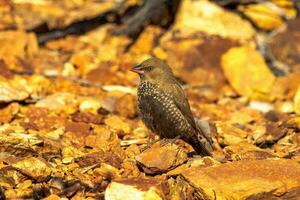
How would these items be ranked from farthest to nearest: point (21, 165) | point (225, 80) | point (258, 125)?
point (225, 80), point (258, 125), point (21, 165)

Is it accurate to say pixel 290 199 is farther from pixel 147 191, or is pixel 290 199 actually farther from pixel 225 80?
pixel 225 80

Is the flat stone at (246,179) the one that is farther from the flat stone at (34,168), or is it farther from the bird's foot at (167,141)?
the flat stone at (34,168)

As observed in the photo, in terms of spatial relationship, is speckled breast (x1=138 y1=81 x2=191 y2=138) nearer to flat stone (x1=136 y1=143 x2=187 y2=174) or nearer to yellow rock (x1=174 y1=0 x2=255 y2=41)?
flat stone (x1=136 y1=143 x2=187 y2=174)

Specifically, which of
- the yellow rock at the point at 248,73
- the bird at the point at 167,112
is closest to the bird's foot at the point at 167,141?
the bird at the point at 167,112

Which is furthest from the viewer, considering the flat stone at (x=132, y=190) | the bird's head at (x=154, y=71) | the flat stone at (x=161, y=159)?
→ the bird's head at (x=154, y=71)

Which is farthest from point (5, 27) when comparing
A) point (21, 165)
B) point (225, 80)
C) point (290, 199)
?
point (290, 199)
